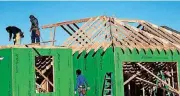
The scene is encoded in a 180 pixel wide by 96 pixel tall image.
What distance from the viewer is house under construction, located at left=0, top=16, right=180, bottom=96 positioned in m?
17.4

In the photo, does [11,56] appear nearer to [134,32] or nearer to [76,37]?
[76,37]

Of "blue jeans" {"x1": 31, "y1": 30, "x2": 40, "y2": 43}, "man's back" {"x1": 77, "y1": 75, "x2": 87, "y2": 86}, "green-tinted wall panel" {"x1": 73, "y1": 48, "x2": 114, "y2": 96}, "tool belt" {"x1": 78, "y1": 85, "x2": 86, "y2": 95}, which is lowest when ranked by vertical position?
"tool belt" {"x1": 78, "y1": 85, "x2": 86, "y2": 95}

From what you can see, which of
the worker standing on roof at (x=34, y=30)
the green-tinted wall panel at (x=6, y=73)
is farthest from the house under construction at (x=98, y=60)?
the worker standing on roof at (x=34, y=30)

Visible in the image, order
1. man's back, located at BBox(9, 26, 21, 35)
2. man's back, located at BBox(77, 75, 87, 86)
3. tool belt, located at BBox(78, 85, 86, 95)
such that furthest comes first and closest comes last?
man's back, located at BBox(9, 26, 21, 35), tool belt, located at BBox(78, 85, 86, 95), man's back, located at BBox(77, 75, 87, 86)

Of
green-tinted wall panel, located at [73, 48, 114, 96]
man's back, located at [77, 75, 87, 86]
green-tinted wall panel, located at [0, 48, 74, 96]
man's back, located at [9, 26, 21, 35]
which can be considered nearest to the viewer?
green-tinted wall panel, located at [0, 48, 74, 96]

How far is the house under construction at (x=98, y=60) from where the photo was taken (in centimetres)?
1742

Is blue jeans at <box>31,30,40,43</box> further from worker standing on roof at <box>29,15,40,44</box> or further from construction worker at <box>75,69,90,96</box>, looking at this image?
construction worker at <box>75,69,90,96</box>

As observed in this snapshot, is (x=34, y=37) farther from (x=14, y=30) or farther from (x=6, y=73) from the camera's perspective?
(x=6, y=73)

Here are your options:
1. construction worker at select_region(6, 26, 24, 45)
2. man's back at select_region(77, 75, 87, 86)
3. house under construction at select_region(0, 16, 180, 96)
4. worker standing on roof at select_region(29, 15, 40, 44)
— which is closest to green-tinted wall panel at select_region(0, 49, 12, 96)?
house under construction at select_region(0, 16, 180, 96)

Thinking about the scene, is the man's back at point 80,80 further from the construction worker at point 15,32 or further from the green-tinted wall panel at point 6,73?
the construction worker at point 15,32

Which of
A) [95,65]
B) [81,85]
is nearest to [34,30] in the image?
[95,65]

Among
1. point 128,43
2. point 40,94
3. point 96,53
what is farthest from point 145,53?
point 40,94

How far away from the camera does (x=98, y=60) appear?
19156 millimetres

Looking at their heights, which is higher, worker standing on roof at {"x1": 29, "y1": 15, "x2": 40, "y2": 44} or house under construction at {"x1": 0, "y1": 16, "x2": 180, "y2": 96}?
worker standing on roof at {"x1": 29, "y1": 15, "x2": 40, "y2": 44}
